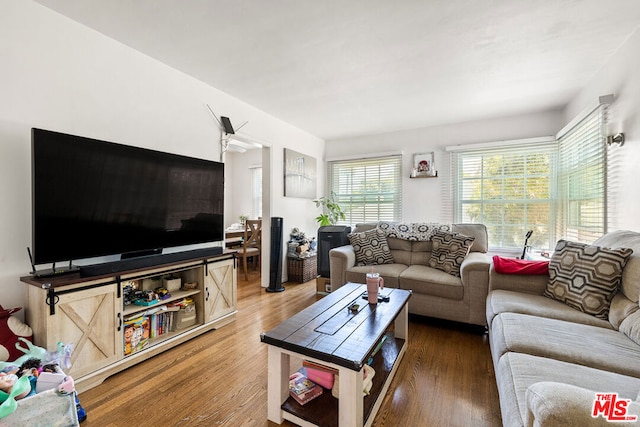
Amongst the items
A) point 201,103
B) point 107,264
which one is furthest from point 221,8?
point 107,264

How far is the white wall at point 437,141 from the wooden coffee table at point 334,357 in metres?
2.74

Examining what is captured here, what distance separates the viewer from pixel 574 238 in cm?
297

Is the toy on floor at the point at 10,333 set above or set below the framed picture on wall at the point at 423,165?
below

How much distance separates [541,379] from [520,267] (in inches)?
52.6

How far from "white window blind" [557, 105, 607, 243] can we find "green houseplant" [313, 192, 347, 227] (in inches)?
118

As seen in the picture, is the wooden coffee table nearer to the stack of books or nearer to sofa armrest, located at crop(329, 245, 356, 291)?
the stack of books

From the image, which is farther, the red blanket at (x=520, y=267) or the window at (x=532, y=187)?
the window at (x=532, y=187)

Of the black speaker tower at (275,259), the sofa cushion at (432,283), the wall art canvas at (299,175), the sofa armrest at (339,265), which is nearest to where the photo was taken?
the sofa cushion at (432,283)

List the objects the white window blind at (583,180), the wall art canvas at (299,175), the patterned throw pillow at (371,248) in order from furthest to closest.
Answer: the wall art canvas at (299,175)
the patterned throw pillow at (371,248)
the white window blind at (583,180)

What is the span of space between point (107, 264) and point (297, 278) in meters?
2.62

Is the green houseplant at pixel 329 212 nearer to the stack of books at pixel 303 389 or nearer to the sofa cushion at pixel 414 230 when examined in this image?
the sofa cushion at pixel 414 230

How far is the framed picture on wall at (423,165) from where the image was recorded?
414 cm

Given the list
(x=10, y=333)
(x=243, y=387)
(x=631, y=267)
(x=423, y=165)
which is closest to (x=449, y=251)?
(x=631, y=267)

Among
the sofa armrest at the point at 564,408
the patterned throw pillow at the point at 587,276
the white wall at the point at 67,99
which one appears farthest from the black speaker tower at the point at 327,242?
the sofa armrest at the point at 564,408
